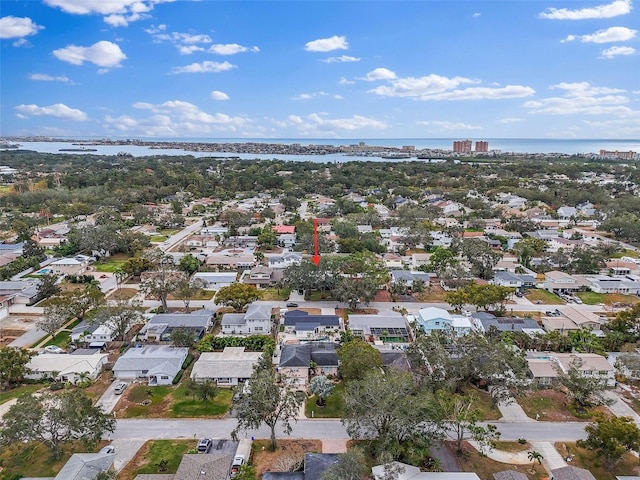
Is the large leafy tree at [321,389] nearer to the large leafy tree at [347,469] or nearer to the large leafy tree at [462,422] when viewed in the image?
the large leafy tree at [462,422]

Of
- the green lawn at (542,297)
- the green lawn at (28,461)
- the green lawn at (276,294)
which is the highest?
the green lawn at (542,297)

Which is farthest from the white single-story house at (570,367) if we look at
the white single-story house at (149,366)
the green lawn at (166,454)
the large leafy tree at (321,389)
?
the white single-story house at (149,366)

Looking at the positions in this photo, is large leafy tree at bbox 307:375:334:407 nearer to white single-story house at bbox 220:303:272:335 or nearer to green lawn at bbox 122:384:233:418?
green lawn at bbox 122:384:233:418

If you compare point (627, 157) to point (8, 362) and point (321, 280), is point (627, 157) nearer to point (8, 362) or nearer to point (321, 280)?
point (321, 280)

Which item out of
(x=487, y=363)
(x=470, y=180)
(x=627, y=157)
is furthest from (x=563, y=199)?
(x=627, y=157)

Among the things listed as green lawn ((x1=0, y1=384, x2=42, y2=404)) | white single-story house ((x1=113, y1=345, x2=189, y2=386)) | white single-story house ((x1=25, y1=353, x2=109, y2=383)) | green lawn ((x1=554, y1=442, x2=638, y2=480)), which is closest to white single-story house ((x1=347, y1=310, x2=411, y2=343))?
green lawn ((x1=554, y1=442, x2=638, y2=480))

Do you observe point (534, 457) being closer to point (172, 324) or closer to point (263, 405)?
point (263, 405)

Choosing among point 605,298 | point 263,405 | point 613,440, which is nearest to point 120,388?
point 263,405
